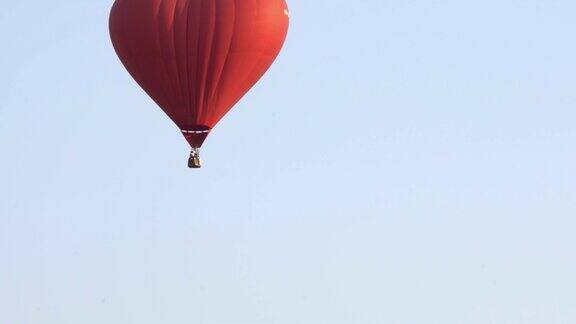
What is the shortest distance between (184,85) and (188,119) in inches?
48.2

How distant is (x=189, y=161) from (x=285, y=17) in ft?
22.0

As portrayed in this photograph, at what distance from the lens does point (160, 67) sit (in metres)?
179

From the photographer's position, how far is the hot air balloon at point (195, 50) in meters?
178

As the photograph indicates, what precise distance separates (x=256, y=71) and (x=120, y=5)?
17.7 ft

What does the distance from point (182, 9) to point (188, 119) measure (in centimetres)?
392

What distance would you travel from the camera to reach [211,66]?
586 ft

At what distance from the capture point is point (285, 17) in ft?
593

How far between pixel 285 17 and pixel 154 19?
197 inches

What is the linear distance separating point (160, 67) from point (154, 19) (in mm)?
1749

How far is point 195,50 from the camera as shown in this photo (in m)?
179

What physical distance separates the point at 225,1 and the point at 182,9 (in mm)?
1550

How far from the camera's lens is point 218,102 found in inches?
7057

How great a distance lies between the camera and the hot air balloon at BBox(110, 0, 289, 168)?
178 meters

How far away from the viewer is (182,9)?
17850 centimetres
